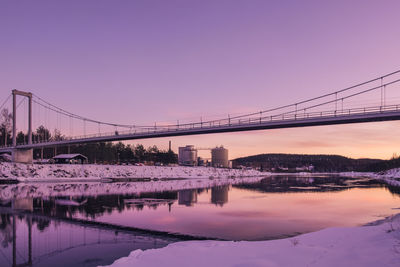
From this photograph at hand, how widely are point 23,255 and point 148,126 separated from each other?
62.4m

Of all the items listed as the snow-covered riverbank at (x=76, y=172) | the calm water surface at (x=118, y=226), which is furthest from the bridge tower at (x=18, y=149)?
the calm water surface at (x=118, y=226)

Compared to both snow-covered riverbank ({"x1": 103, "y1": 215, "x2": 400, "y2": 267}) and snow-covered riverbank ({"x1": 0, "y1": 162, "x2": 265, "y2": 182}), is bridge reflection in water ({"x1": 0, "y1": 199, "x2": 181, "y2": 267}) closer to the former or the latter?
snow-covered riverbank ({"x1": 103, "y1": 215, "x2": 400, "y2": 267})

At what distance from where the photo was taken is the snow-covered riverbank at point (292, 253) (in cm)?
862

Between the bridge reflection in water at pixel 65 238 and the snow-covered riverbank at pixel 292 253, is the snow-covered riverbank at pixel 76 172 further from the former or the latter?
the snow-covered riverbank at pixel 292 253

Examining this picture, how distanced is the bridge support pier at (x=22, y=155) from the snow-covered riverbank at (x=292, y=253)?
243 feet

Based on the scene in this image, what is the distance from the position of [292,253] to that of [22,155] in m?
80.2

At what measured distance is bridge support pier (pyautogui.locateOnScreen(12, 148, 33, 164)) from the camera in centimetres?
7506

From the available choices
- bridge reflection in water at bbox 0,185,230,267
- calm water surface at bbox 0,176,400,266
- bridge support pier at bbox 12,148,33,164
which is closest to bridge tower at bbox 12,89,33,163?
bridge support pier at bbox 12,148,33,164

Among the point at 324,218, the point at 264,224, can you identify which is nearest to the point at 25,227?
the point at 264,224

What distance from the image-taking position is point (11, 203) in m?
28.4

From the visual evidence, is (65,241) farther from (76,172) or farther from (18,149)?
(18,149)

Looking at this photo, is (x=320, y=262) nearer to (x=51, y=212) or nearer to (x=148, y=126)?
(x=51, y=212)

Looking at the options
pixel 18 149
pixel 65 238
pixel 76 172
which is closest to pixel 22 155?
pixel 18 149

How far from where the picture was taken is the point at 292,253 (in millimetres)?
10148
